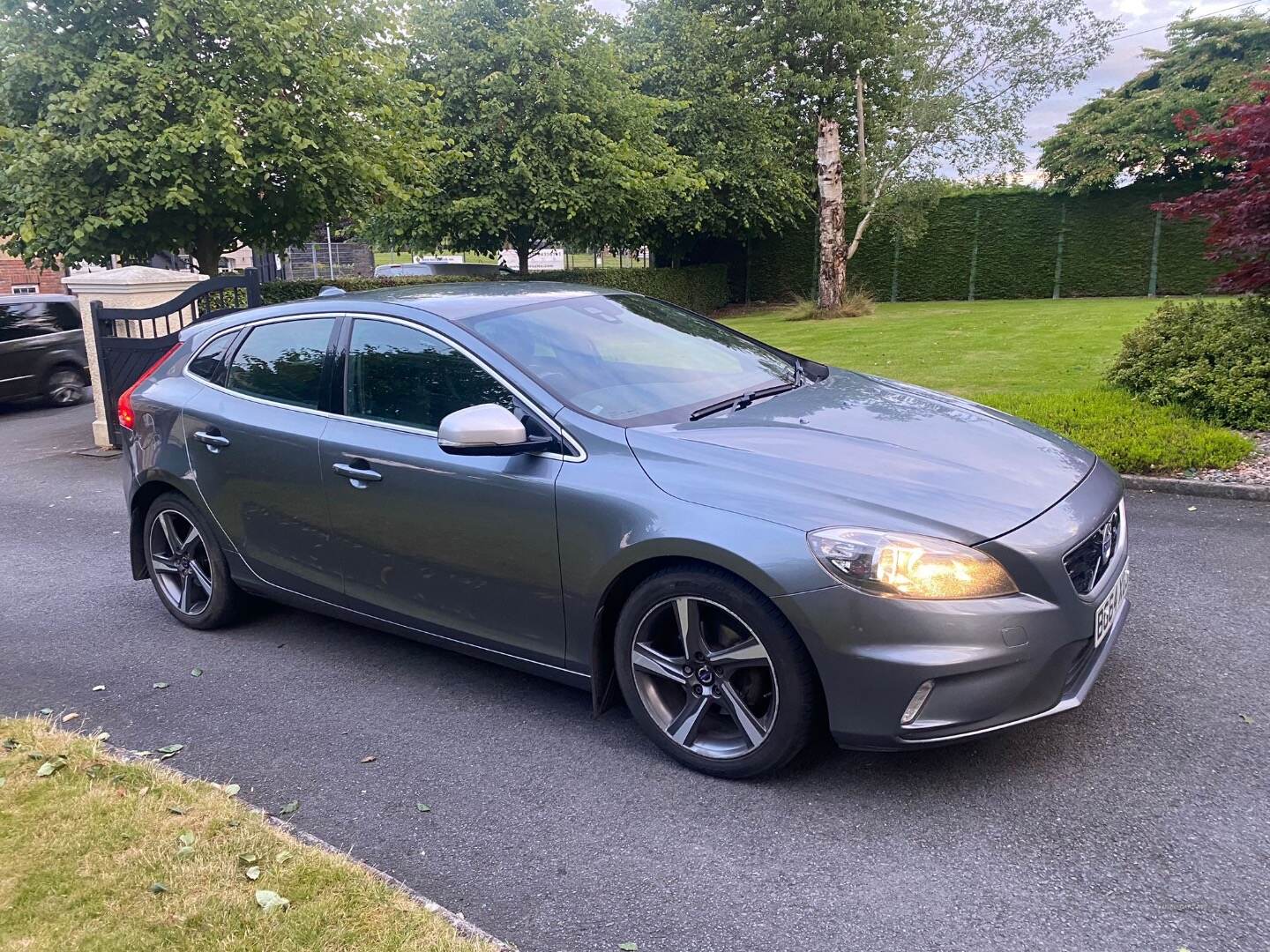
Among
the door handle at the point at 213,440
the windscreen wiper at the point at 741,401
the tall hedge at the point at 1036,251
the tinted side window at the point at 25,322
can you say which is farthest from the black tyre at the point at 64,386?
the tall hedge at the point at 1036,251

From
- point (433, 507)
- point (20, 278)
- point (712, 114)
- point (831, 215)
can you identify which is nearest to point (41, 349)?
point (433, 507)

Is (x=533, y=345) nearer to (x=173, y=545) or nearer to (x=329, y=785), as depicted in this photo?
(x=329, y=785)

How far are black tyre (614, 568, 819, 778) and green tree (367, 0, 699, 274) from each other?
51.3ft

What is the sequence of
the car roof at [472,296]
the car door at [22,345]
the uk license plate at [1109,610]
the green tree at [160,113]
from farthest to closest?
the car door at [22,345]
the green tree at [160,113]
the car roof at [472,296]
the uk license plate at [1109,610]

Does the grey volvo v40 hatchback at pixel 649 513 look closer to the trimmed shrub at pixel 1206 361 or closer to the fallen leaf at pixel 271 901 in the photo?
the fallen leaf at pixel 271 901

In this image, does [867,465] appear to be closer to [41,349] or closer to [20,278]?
[41,349]

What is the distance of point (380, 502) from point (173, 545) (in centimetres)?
169

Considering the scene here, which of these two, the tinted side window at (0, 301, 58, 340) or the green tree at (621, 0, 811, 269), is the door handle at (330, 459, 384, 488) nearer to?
the tinted side window at (0, 301, 58, 340)

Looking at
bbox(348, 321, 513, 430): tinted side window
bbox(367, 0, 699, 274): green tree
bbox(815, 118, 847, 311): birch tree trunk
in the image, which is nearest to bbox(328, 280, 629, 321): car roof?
bbox(348, 321, 513, 430): tinted side window

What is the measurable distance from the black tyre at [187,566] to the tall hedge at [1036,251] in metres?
23.5

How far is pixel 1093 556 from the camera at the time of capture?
10.3ft

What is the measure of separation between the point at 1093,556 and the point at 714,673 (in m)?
1.29

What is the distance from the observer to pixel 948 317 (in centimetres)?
1942

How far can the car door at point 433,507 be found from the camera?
3.47m
